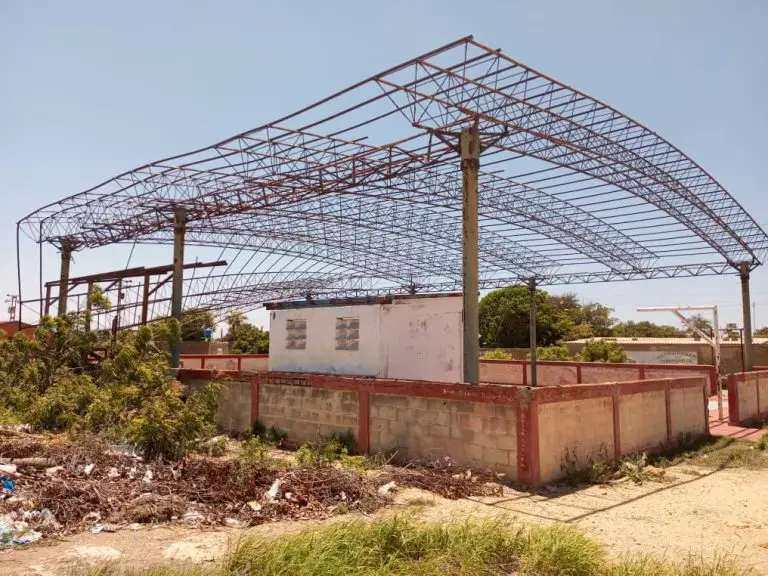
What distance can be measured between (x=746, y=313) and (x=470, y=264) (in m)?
20.4

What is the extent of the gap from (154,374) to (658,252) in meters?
26.8

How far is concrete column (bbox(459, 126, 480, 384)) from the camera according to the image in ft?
46.4

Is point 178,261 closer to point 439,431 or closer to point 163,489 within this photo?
point 439,431

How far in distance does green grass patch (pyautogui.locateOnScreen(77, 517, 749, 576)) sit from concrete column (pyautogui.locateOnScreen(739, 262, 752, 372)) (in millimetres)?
23708

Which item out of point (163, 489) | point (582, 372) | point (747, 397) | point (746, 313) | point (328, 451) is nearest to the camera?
point (163, 489)

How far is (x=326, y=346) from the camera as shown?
64.5 feet

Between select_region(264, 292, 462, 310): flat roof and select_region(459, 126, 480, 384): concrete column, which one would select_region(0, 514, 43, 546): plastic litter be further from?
select_region(264, 292, 462, 310): flat roof

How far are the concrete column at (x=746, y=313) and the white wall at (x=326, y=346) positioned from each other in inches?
739

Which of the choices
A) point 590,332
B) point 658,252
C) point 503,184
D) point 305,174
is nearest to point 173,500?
point 305,174

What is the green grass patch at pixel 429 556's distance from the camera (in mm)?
6547

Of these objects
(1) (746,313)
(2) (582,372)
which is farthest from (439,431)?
(1) (746,313)

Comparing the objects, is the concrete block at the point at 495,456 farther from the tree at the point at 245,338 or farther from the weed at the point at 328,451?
the tree at the point at 245,338

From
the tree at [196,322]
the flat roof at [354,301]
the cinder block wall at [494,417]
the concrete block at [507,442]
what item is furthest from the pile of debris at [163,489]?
the tree at [196,322]

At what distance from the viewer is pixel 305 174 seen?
66.9ft
